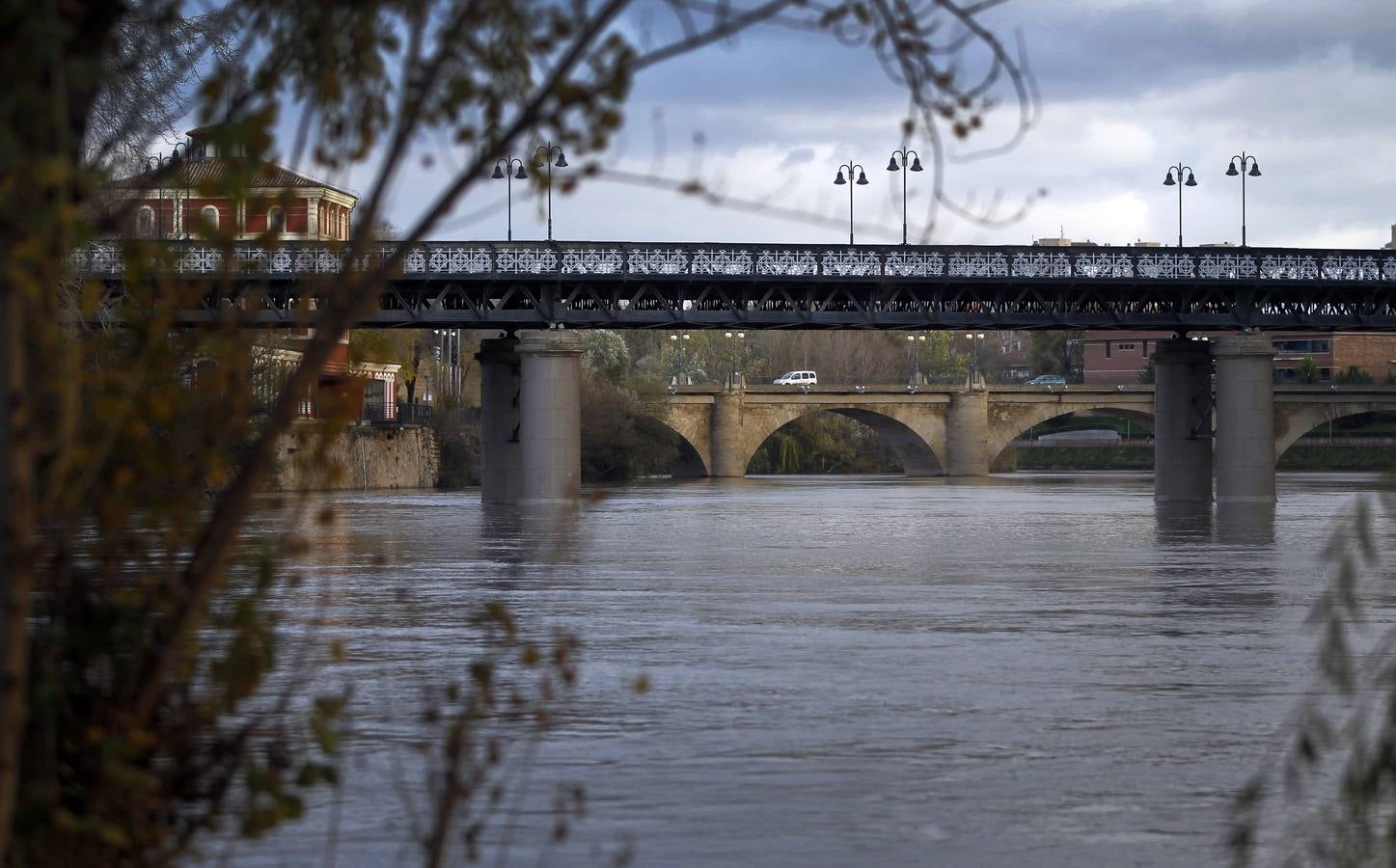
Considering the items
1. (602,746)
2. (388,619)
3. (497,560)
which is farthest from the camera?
(497,560)

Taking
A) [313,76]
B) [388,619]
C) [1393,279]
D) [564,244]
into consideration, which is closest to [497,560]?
[388,619]

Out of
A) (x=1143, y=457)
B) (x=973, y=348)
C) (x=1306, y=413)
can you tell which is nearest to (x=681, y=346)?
(x=1143, y=457)

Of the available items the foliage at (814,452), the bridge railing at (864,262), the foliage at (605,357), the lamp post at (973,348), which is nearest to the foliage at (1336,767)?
the bridge railing at (864,262)

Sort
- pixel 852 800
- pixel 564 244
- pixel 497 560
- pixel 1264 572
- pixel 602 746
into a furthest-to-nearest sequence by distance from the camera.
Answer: pixel 564 244 < pixel 497 560 < pixel 1264 572 < pixel 602 746 < pixel 852 800

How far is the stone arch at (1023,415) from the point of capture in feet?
367

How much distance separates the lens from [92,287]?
520cm

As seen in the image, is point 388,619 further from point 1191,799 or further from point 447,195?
point 447,195

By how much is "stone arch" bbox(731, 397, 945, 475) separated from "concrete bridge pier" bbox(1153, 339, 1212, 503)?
43836 millimetres

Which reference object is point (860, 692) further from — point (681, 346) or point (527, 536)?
point (681, 346)

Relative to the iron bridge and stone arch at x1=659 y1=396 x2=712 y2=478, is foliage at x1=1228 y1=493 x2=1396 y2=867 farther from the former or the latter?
stone arch at x1=659 y1=396 x2=712 y2=478

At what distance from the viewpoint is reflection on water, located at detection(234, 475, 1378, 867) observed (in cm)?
896

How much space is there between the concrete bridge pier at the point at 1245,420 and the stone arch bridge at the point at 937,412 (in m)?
44.9

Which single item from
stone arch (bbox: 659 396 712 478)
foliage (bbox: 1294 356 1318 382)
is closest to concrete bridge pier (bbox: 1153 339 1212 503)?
stone arch (bbox: 659 396 712 478)

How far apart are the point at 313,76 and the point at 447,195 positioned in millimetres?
967
